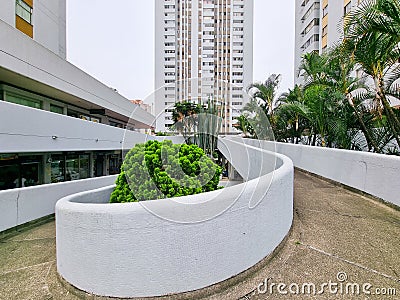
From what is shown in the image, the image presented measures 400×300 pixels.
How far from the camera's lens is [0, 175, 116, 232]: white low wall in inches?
217

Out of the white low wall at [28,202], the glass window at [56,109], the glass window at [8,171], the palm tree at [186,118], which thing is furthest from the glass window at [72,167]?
the palm tree at [186,118]

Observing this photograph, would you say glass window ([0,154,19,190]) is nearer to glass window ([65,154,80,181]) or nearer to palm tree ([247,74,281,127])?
glass window ([65,154,80,181])

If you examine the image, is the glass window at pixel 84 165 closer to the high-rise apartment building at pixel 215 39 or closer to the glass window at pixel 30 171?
the glass window at pixel 30 171

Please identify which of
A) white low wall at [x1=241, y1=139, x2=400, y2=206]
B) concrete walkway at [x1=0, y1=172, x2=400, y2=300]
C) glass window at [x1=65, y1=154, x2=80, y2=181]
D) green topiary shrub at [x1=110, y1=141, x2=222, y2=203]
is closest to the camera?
concrete walkway at [x1=0, y1=172, x2=400, y2=300]

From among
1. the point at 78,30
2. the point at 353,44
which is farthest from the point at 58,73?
the point at 78,30

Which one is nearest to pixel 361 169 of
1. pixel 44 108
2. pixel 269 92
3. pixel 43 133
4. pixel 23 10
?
pixel 43 133

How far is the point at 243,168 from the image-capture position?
10.5 meters

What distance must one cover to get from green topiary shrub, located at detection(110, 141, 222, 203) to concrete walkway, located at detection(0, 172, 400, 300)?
1.40 meters

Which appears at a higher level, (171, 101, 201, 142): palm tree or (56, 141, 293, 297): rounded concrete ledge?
(171, 101, 201, 142): palm tree

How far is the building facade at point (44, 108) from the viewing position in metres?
8.71

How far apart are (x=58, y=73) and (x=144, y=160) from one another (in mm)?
11925

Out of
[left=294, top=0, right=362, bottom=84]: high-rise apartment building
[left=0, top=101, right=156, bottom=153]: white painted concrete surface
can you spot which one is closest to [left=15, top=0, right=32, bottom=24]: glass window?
[left=0, top=101, right=156, bottom=153]: white painted concrete surface

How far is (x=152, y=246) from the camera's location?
250cm

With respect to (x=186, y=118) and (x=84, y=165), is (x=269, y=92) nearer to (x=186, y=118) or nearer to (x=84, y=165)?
(x=186, y=118)
